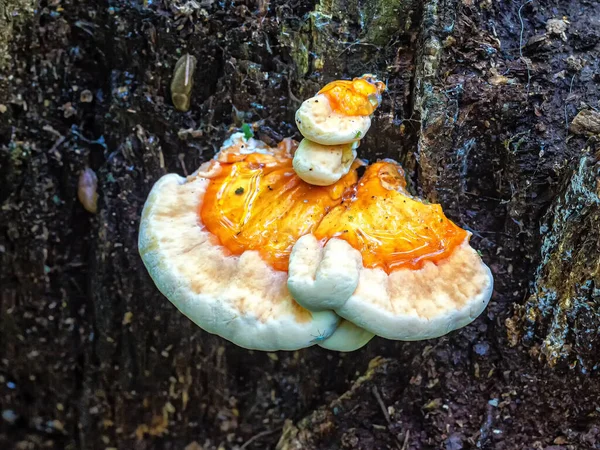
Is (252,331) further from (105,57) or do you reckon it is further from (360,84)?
(105,57)

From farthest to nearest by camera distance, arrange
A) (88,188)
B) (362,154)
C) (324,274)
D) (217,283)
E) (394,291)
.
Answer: (88,188), (362,154), (217,283), (394,291), (324,274)

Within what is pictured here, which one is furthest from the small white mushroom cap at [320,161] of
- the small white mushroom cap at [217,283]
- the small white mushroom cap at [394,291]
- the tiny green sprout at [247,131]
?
the tiny green sprout at [247,131]

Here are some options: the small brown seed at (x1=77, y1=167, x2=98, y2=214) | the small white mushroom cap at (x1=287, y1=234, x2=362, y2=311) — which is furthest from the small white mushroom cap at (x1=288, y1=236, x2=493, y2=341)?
the small brown seed at (x1=77, y1=167, x2=98, y2=214)

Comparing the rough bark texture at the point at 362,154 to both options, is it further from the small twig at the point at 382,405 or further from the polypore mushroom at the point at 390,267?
the polypore mushroom at the point at 390,267

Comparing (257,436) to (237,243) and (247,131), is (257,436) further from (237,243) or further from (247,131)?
(247,131)

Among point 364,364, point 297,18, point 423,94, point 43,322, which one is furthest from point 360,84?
point 43,322

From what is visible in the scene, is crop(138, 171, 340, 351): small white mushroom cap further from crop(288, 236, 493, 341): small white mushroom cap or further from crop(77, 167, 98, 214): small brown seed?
crop(77, 167, 98, 214): small brown seed

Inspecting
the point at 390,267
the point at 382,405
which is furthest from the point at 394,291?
the point at 382,405
